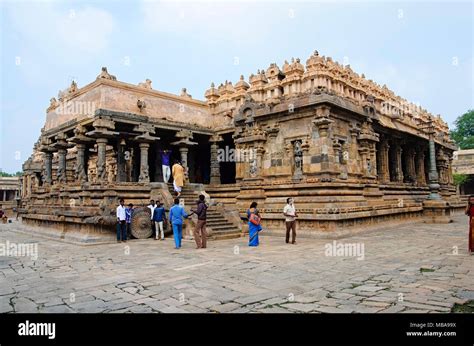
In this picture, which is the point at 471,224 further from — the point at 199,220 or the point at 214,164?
the point at 214,164

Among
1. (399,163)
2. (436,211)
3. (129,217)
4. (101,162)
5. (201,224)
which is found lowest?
(436,211)

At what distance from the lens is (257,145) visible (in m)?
14.9

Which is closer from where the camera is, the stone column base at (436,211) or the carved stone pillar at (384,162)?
the stone column base at (436,211)

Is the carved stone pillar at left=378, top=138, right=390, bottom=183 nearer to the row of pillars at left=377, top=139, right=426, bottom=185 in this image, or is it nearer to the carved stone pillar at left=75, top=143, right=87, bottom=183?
the row of pillars at left=377, top=139, right=426, bottom=185

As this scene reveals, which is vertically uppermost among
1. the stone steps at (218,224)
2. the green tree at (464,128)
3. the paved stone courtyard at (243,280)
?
the green tree at (464,128)

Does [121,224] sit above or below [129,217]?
below

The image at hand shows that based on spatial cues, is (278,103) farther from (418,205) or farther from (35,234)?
(35,234)

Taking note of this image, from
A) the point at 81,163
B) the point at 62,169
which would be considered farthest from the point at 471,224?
the point at 62,169

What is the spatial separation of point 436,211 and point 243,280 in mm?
14287

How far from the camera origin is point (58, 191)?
15805 mm

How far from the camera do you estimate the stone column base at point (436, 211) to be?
16281 millimetres

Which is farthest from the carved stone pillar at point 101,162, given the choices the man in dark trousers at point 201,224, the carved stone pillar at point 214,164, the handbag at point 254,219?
the handbag at point 254,219

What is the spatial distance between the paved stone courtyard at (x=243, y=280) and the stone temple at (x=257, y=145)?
3.43 metres

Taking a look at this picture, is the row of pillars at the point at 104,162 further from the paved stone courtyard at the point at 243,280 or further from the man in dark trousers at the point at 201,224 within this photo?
the man in dark trousers at the point at 201,224
